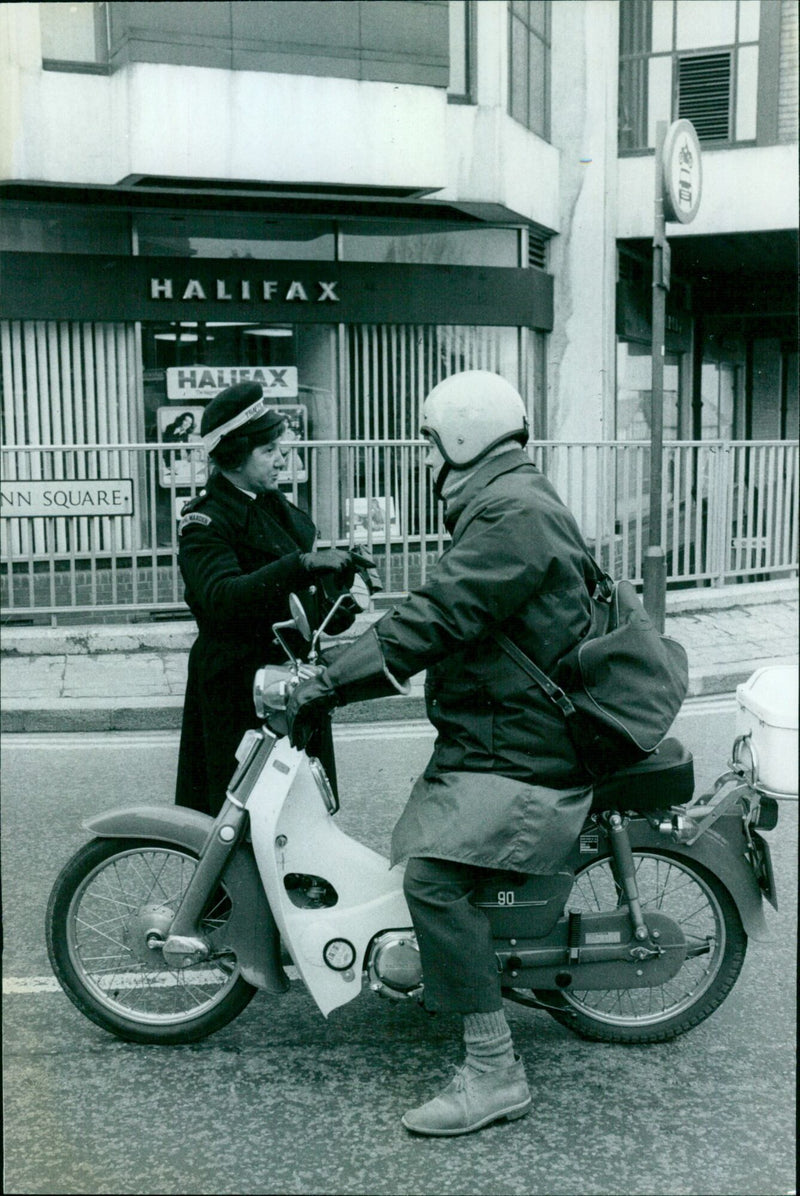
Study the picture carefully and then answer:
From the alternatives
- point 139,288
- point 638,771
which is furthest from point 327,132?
point 638,771

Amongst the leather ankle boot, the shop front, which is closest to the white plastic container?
the leather ankle boot

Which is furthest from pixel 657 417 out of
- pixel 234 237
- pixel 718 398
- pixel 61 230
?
pixel 718 398

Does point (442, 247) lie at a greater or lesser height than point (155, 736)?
greater

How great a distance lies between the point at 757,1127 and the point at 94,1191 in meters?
1.55

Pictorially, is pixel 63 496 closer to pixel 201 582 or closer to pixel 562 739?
pixel 201 582

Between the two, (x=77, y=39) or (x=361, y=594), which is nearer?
(x=361, y=594)

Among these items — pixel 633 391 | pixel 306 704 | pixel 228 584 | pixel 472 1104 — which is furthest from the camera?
pixel 633 391

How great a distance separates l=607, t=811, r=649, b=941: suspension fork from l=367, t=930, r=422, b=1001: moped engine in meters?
0.55

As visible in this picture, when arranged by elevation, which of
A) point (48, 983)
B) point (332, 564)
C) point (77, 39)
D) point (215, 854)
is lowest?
point (48, 983)

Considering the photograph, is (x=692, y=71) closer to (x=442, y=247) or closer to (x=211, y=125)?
(x=442, y=247)

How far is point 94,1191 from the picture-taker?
3051mm

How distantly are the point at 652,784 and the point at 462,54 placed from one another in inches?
471

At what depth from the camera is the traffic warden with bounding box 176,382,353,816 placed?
13.1ft

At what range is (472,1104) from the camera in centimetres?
329
